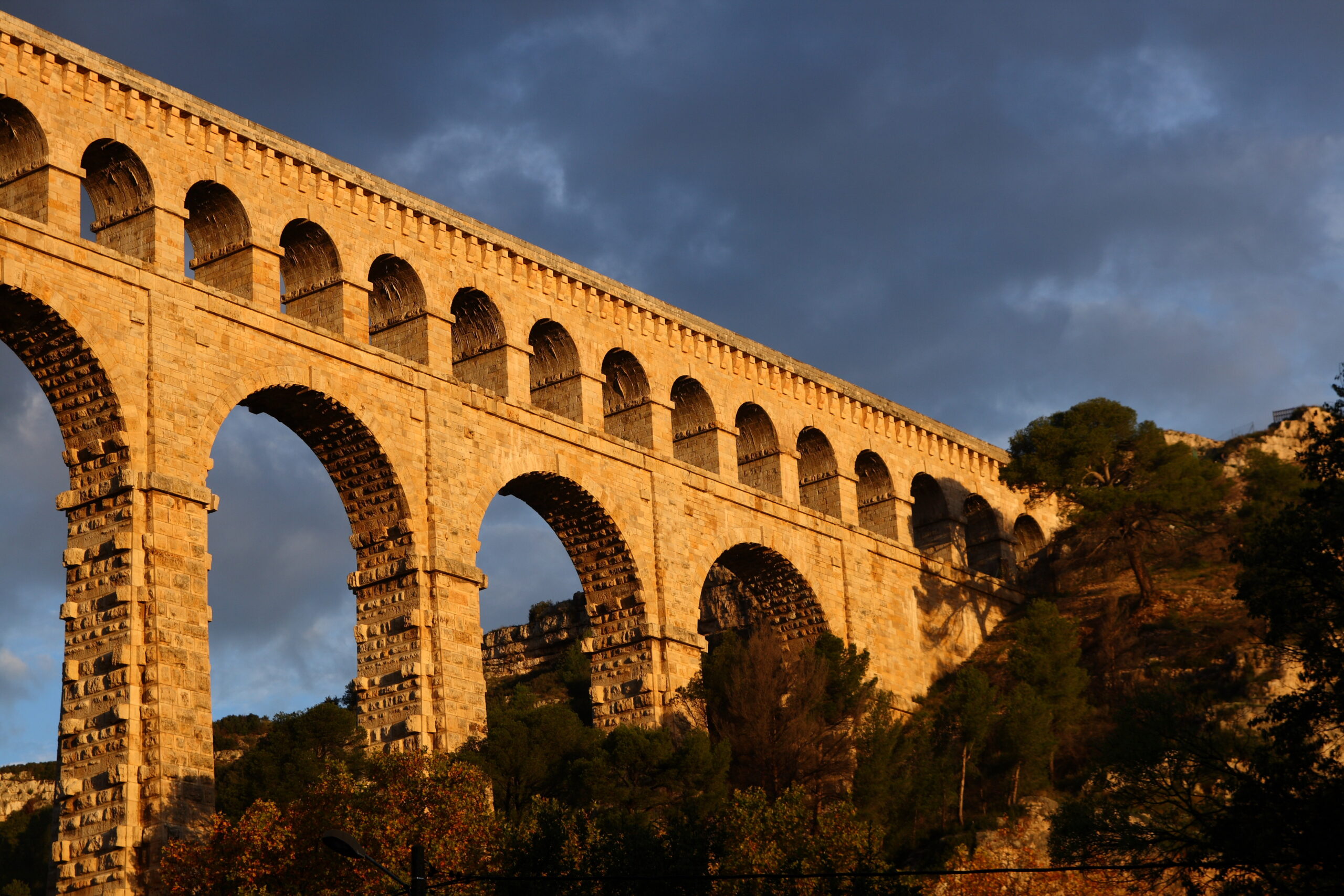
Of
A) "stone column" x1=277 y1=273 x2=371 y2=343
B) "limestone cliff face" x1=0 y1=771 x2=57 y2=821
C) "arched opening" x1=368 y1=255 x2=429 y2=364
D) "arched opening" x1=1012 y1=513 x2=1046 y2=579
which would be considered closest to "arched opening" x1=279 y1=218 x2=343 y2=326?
"stone column" x1=277 y1=273 x2=371 y2=343

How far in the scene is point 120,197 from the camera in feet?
113

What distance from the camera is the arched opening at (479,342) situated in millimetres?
40969

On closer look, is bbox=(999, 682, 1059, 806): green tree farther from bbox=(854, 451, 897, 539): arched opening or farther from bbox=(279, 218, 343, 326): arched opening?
bbox=(279, 218, 343, 326): arched opening

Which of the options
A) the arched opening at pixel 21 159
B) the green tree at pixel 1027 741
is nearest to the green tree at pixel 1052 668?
the green tree at pixel 1027 741

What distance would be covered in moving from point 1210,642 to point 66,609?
30053mm

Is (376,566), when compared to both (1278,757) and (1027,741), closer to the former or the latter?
(1027,741)

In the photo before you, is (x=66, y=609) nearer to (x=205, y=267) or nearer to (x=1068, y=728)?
(x=205, y=267)

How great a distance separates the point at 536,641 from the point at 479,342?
903 inches

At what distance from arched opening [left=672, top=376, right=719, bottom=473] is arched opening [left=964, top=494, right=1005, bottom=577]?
1365 centimetres

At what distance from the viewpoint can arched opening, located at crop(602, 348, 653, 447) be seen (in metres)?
44.8

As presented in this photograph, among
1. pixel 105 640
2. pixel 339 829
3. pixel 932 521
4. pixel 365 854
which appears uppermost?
pixel 932 521

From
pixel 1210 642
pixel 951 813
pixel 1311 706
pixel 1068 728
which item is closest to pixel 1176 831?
pixel 1311 706

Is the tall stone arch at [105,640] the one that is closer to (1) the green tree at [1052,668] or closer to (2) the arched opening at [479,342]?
(2) the arched opening at [479,342]

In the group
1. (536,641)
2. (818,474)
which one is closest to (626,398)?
(818,474)
